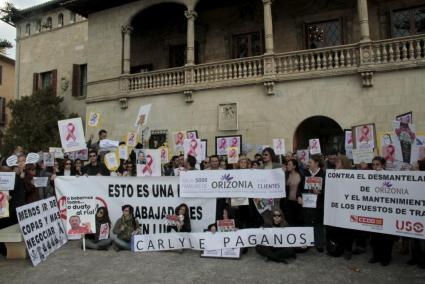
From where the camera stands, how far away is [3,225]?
783cm

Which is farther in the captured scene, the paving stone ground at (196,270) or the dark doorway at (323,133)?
the dark doorway at (323,133)

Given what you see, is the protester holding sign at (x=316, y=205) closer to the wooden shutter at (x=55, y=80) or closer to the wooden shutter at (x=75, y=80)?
the wooden shutter at (x=75, y=80)

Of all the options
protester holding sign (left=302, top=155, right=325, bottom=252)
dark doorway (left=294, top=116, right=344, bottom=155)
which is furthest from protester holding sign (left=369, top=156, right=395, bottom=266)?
dark doorway (left=294, top=116, right=344, bottom=155)

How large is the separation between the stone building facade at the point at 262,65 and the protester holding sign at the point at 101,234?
320 inches

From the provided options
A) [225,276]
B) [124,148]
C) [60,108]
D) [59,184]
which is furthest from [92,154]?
[60,108]

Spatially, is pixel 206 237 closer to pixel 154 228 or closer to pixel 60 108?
pixel 154 228

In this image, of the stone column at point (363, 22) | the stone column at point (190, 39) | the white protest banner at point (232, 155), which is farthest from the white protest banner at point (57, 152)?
the stone column at point (363, 22)

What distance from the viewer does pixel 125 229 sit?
7.79 m

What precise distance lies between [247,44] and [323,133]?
541cm

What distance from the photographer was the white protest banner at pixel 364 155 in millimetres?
7959

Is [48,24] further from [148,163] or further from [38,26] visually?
[148,163]

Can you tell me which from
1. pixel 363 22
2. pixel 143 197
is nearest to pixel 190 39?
pixel 363 22

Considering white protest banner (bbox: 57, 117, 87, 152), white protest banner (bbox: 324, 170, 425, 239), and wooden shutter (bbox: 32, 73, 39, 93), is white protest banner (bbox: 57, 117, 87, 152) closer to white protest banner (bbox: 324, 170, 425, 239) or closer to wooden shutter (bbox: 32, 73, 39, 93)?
white protest banner (bbox: 324, 170, 425, 239)

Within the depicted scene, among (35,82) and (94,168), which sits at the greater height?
(35,82)
